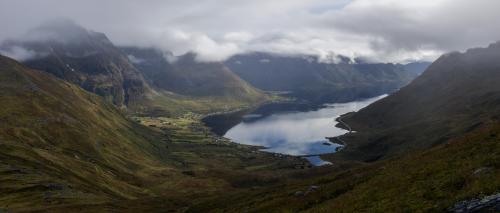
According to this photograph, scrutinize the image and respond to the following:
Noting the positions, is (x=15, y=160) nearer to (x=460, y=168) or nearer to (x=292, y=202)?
(x=292, y=202)

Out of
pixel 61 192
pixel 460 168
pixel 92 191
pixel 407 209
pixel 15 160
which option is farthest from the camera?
pixel 15 160

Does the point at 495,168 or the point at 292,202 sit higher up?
the point at 495,168

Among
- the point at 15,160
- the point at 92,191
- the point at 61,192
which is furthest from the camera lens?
the point at 15,160

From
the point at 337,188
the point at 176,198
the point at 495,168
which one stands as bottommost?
the point at 176,198

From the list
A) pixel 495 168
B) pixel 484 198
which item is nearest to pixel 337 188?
pixel 495 168

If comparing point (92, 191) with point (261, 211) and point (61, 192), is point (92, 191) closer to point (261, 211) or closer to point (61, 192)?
point (61, 192)

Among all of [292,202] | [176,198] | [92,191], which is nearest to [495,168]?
[292,202]

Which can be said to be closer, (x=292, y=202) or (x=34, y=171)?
(x=292, y=202)

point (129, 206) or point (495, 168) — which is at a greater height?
point (495, 168)

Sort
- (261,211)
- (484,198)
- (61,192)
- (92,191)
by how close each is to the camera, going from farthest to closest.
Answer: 1. (92,191)
2. (61,192)
3. (261,211)
4. (484,198)
